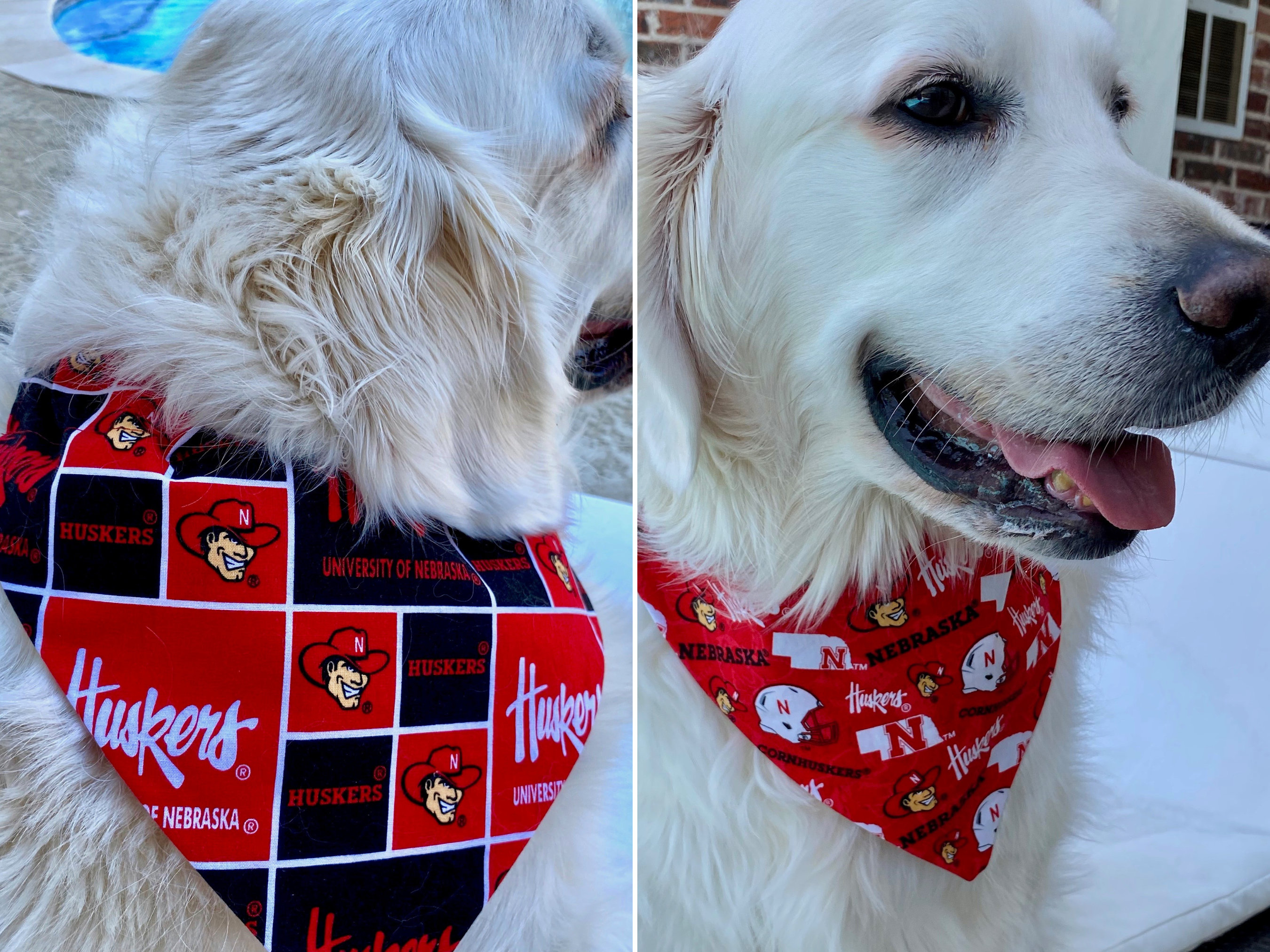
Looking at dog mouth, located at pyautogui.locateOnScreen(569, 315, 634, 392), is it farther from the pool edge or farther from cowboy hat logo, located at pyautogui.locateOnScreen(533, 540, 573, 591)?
the pool edge

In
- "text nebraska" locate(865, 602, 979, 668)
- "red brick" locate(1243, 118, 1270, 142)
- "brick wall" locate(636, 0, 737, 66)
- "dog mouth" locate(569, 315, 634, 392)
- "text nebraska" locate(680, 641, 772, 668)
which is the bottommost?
"text nebraska" locate(680, 641, 772, 668)

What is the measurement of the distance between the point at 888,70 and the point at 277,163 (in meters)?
0.50

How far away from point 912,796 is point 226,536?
0.68 meters

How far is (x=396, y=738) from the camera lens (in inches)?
30.2

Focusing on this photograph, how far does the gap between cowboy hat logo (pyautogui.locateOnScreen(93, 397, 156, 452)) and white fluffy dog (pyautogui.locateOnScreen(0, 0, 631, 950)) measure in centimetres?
2

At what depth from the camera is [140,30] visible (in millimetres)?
780

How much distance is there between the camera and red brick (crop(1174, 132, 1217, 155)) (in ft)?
2.53

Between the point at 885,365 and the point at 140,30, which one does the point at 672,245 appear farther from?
the point at 140,30

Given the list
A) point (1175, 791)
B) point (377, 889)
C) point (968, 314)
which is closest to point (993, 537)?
point (968, 314)

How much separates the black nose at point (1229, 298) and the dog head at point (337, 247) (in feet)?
1.75

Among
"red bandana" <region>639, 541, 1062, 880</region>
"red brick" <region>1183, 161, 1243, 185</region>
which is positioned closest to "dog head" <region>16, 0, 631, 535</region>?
"red bandana" <region>639, 541, 1062, 880</region>

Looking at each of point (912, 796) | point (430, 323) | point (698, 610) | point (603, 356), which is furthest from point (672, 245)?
point (912, 796)

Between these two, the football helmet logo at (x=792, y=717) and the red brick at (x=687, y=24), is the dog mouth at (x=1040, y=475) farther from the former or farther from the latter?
the red brick at (x=687, y=24)

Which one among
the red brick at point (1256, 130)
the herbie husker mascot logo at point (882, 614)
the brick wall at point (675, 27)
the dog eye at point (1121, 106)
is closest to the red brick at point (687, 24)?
the brick wall at point (675, 27)
